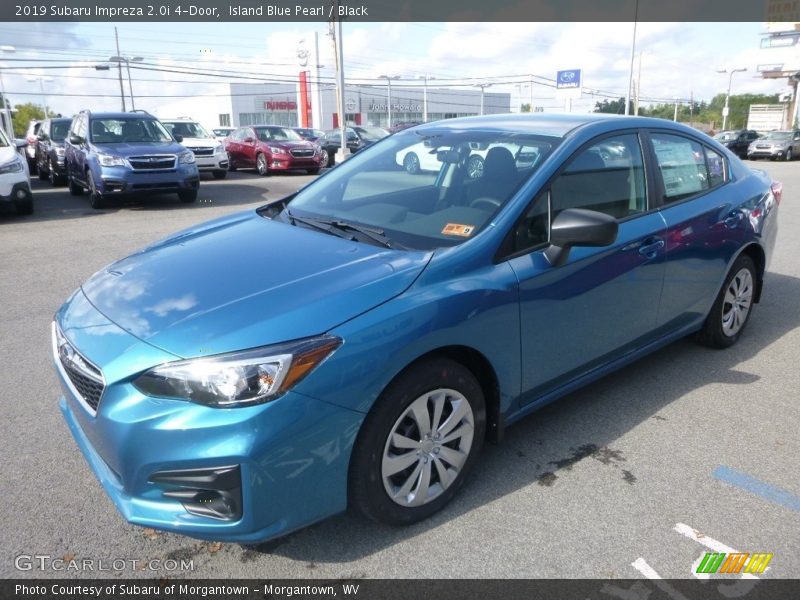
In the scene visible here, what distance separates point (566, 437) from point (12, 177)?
1062 centimetres

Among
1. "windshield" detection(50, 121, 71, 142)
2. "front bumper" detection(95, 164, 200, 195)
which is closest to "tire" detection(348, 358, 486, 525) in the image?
"front bumper" detection(95, 164, 200, 195)

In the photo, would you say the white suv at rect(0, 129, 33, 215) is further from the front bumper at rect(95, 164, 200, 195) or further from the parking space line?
the parking space line

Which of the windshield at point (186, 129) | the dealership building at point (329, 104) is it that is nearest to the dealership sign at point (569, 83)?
the windshield at point (186, 129)

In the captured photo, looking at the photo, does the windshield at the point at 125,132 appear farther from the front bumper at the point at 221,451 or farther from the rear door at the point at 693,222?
the front bumper at the point at 221,451

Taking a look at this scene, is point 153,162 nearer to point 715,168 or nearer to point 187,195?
point 187,195

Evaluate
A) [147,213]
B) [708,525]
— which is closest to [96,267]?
[147,213]

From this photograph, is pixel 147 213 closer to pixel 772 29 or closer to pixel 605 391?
pixel 605 391

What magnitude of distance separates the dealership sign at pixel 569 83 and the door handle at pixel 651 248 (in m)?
36.5

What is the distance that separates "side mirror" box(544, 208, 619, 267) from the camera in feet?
9.55

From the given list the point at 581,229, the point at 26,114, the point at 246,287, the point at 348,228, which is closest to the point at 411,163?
the point at 348,228

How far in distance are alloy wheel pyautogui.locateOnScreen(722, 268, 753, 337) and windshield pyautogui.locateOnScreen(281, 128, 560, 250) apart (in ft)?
6.88

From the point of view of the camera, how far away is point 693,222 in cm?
398

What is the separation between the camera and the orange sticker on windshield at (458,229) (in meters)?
2.98

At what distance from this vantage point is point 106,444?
2359 mm
